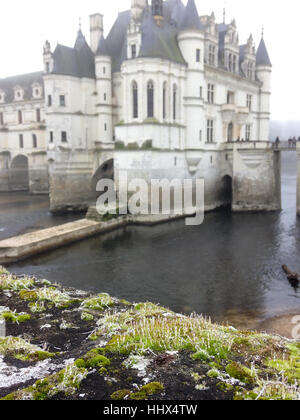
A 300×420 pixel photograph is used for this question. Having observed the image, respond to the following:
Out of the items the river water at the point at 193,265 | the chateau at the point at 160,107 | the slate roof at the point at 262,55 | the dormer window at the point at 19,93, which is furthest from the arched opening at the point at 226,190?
the dormer window at the point at 19,93

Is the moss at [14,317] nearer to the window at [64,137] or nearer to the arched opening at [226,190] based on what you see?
the window at [64,137]

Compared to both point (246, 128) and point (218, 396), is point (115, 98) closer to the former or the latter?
point (246, 128)

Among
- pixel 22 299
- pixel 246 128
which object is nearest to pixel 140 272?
pixel 22 299

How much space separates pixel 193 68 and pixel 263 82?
50.1 feet

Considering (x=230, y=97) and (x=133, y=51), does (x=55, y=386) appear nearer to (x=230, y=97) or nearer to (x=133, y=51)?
(x=133, y=51)

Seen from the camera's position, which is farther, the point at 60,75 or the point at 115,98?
the point at 115,98

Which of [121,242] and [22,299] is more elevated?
[22,299]

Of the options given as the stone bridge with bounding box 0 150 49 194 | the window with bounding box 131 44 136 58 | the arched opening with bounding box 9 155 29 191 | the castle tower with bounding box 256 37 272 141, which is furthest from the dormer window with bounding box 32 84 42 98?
the castle tower with bounding box 256 37 272 141

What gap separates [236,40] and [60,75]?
1916 centimetres

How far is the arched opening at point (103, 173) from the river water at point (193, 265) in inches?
314

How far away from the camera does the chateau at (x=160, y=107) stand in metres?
32.0

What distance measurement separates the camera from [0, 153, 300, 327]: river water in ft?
53.6

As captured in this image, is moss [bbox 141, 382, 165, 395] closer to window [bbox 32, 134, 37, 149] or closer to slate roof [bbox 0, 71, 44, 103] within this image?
window [bbox 32, 134, 37, 149]

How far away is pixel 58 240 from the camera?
24.6m
